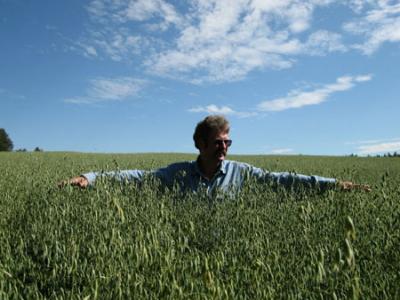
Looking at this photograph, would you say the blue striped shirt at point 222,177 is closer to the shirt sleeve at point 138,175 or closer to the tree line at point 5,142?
the shirt sleeve at point 138,175

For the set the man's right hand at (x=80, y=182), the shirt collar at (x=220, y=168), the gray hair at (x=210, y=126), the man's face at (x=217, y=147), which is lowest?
the man's right hand at (x=80, y=182)

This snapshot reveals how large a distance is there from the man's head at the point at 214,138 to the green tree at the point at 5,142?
69.5m

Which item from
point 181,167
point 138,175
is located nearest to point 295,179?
point 181,167

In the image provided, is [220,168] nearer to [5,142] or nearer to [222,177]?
[222,177]

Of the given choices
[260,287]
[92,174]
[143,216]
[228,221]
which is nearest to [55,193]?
[92,174]

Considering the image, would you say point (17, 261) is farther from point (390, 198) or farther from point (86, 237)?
point (390, 198)

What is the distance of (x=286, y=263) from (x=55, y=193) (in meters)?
2.14

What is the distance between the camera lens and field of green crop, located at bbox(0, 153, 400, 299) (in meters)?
1.86

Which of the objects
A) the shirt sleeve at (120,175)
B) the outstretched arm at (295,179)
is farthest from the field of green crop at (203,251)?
the outstretched arm at (295,179)

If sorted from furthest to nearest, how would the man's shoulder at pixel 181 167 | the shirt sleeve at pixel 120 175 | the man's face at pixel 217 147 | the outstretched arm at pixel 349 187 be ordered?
the man's shoulder at pixel 181 167
the man's face at pixel 217 147
the shirt sleeve at pixel 120 175
the outstretched arm at pixel 349 187

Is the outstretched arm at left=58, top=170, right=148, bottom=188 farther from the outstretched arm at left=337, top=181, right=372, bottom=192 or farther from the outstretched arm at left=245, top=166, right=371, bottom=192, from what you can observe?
the outstretched arm at left=337, top=181, right=372, bottom=192

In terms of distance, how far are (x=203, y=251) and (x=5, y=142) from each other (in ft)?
243

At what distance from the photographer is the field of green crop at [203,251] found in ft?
6.10

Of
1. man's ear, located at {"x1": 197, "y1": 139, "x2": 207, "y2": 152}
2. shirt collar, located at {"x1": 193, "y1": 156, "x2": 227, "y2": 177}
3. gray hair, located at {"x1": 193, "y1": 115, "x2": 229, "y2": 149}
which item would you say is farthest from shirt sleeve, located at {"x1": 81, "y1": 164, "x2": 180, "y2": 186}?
gray hair, located at {"x1": 193, "y1": 115, "x2": 229, "y2": 149}
